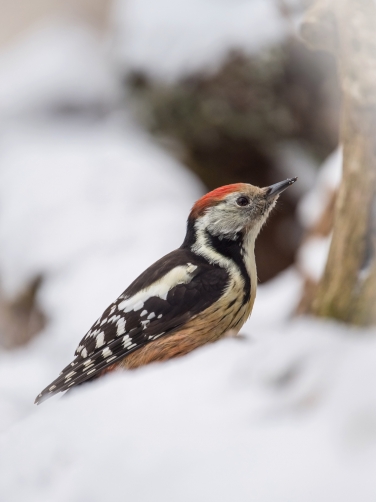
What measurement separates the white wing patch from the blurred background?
1213mm

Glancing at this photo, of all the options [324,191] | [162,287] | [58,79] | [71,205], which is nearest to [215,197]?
[162,287]

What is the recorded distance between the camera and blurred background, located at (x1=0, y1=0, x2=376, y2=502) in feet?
15.5

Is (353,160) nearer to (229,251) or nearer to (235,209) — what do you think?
(235,209)

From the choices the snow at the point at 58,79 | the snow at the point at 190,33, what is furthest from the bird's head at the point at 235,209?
the snow at the point at 58,79

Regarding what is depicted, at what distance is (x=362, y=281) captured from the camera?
290 cm

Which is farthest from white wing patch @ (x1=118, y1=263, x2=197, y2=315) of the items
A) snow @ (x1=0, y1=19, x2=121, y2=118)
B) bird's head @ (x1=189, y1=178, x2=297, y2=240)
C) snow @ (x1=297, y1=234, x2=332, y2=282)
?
snow @ (x1=0, y1=19, x2=121, y2=118)

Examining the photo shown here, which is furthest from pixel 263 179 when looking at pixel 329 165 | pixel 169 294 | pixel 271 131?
pixel 169 294

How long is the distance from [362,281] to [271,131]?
386 cm

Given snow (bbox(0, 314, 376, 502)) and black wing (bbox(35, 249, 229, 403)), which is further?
Answer: black wing (bbox(35, 249, 229, 403))

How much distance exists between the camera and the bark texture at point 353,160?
2.56 m

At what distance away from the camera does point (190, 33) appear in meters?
6.78

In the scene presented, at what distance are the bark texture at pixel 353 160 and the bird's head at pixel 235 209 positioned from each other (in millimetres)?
437

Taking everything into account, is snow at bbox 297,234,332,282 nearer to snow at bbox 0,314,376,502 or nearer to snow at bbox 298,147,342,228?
snow at bbox 298,147,342,228

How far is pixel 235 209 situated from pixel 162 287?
452 mm
